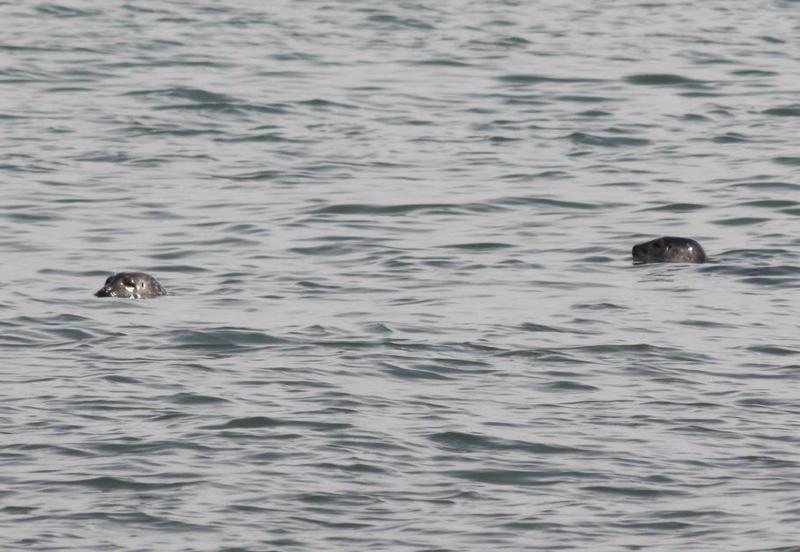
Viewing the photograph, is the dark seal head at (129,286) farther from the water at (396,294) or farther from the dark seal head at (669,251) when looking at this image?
the dark seal head at (669,251)

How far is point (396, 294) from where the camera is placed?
55.0 feet

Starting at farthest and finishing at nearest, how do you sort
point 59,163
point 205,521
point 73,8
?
point 73,8 → point 59,163 → point 205,521

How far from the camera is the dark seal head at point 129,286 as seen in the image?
16266mm

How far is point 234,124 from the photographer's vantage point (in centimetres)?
2564

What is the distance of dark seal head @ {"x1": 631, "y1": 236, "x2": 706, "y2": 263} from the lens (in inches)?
711

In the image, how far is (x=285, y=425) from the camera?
1266cm

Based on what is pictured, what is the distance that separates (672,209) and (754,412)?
7.83 meters

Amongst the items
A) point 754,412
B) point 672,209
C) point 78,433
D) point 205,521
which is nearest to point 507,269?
point 672,209

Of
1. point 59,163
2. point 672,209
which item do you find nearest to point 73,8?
point 59,163

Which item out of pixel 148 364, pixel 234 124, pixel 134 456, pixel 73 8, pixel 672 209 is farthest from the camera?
pixel 73 8

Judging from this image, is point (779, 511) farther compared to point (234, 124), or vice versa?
point (234, 124)

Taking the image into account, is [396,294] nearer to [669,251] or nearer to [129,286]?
[129,286]

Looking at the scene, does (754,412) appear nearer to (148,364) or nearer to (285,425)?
(285,425)

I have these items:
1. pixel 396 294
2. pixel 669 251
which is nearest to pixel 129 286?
pixel 396 294
